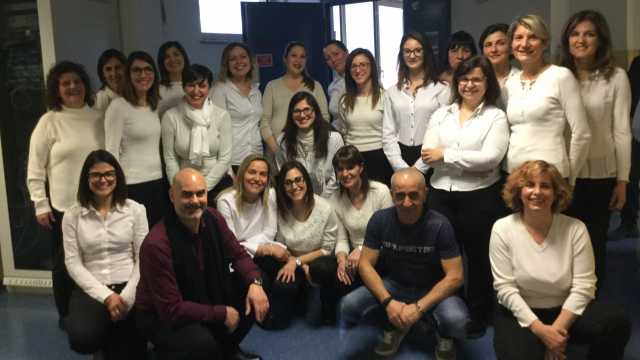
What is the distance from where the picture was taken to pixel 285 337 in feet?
9.88

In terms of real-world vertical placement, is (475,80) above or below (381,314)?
above

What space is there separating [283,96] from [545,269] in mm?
1979

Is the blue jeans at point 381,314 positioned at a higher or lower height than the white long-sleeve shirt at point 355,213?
lower

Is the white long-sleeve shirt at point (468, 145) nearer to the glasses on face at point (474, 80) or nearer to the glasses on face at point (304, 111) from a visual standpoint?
the glasses on face at point (474, 80)

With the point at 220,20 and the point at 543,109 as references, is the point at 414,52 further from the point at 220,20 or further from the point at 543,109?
the point at 220,20

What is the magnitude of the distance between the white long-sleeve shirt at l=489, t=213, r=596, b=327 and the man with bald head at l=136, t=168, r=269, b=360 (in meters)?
1.02

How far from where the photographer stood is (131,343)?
257 centimetres

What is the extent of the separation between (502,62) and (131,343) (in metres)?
2.22

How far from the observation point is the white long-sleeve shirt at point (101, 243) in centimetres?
264

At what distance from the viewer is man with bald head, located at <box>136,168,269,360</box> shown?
228 cm

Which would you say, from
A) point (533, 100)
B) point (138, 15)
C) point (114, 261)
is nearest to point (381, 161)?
point (533, 100)

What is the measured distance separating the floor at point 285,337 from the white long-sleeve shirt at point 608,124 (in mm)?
839

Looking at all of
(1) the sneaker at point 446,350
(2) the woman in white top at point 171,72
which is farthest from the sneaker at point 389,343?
(2) the woman in white top at point 171,72

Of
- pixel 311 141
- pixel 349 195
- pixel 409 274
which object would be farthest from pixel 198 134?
pixel 409 274
